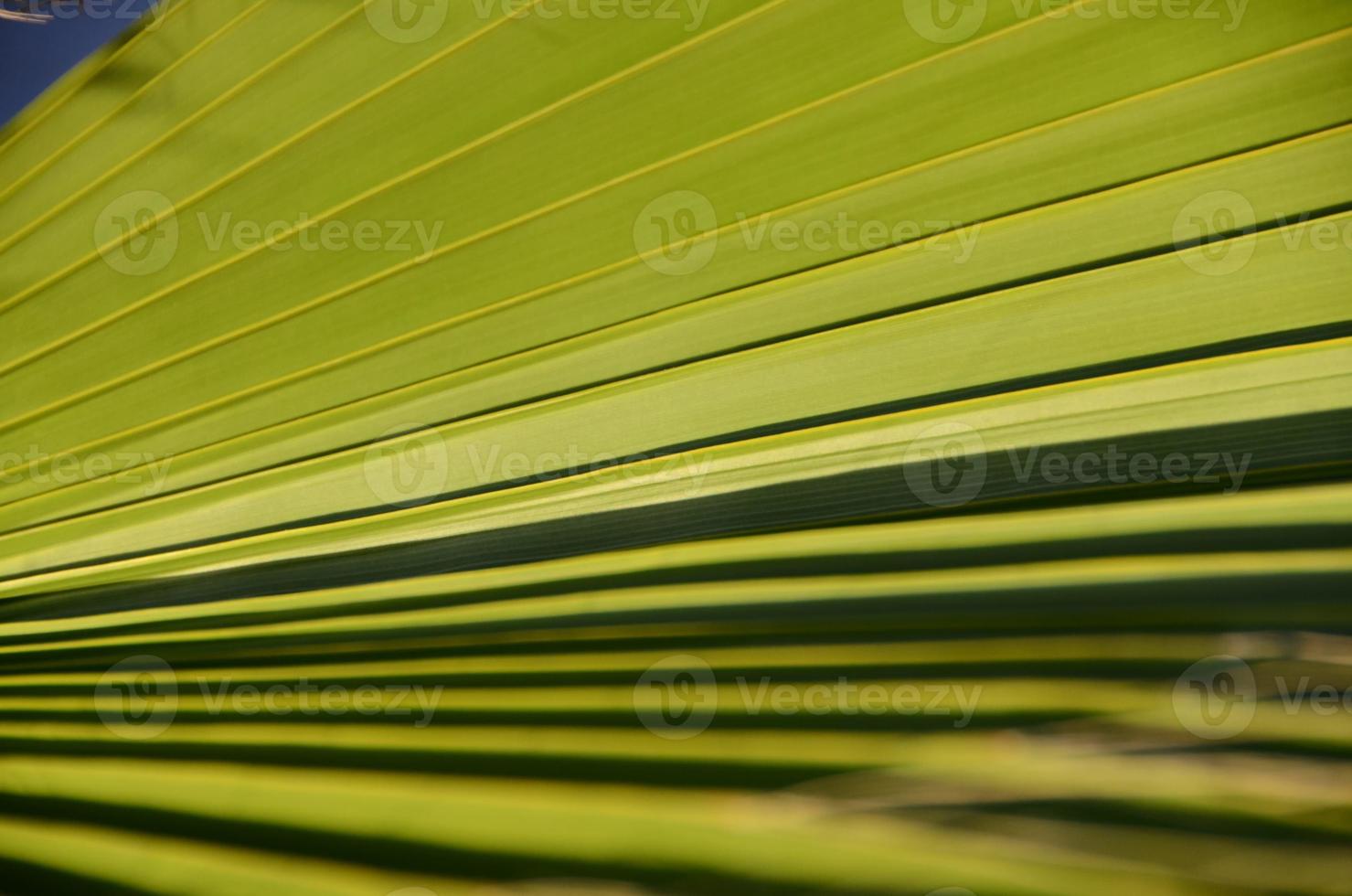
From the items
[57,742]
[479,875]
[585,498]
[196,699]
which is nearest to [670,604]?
[585,498]

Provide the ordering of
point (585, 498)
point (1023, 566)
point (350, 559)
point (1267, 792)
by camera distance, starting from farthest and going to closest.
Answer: point (350, 559), point (585, 498), point (1023, 566), point (1267, 792)

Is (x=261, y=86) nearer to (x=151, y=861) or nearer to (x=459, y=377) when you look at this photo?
(x=459, y=377)

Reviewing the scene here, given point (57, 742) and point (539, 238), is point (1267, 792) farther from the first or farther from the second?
point (57, 742)

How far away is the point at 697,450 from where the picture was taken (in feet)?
2.67

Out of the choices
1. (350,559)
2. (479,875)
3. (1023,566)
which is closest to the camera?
(479,875)

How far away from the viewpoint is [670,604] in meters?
0.74

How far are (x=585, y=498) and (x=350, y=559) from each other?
33cm

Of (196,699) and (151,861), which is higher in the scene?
(196,699)

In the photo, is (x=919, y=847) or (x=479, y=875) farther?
(x=479, y=875)

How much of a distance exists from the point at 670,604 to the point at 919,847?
1.17 feet

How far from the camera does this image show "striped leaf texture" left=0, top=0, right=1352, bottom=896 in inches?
18.8

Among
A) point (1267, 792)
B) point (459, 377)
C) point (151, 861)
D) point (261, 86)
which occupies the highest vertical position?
point (261, 86)

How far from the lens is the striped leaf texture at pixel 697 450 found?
18.8 inches

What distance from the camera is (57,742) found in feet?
2.80
